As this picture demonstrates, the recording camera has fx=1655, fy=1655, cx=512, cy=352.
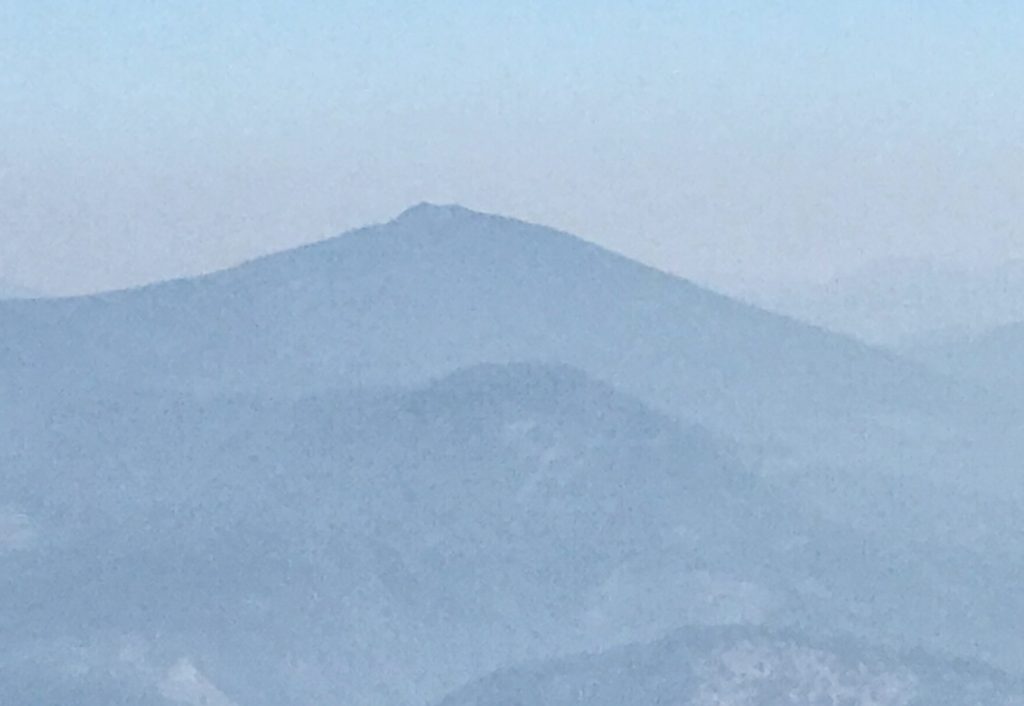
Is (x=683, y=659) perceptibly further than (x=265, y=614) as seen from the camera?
No

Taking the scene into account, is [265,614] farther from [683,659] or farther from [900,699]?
[900,699]

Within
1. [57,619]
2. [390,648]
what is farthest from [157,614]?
[390,648]

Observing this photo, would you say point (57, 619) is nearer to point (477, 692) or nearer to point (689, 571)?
point (477, 692)

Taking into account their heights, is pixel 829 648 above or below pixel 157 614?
above

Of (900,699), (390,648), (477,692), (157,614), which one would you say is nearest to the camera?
(900,699)

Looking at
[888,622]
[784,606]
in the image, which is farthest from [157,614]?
[888,622]

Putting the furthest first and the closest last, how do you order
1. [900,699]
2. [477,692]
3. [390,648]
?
[390,648]
[477,692]
[900,699]
